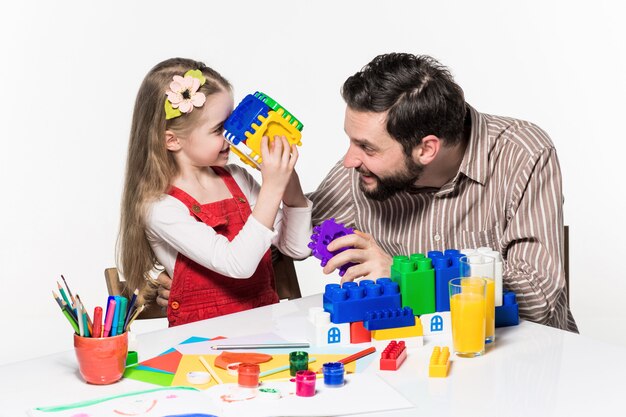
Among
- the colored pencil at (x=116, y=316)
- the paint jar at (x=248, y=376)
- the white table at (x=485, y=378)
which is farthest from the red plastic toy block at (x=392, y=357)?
the colored pencil at (x=116, y=316)

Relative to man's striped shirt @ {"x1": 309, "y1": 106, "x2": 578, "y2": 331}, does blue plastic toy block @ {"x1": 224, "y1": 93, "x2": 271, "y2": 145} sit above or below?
above

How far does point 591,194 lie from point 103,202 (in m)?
2.32

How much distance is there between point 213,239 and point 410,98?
0.61 m

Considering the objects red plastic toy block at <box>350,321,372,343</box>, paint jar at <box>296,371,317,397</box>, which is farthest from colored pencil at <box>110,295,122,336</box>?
red plastic toy block at <box>350,321,372,343</box>

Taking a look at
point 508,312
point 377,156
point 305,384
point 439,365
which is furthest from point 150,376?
point 377,156

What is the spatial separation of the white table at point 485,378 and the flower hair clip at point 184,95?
0.60 m

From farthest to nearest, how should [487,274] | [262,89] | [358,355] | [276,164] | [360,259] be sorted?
[262,89], [276,164], [360,259], [487,274], [358,355]

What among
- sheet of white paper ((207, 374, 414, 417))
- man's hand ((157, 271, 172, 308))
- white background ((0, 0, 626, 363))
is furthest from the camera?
white background ((0, 0, 626, 363))

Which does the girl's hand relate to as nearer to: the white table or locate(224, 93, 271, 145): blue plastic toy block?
locate(224, 93, 271, 145): blue plastic toy block

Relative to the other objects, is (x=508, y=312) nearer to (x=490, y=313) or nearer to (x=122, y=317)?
(x=490, y=313)

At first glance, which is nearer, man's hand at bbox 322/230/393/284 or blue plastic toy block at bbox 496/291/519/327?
blue plastic toy block at bbox 496/291/519/327

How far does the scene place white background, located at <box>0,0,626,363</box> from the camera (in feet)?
14.4

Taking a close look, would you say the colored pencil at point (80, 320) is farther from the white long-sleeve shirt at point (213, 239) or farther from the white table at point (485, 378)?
the white long-sleeve shirt at point (213, 239)

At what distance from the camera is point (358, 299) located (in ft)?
6.35
